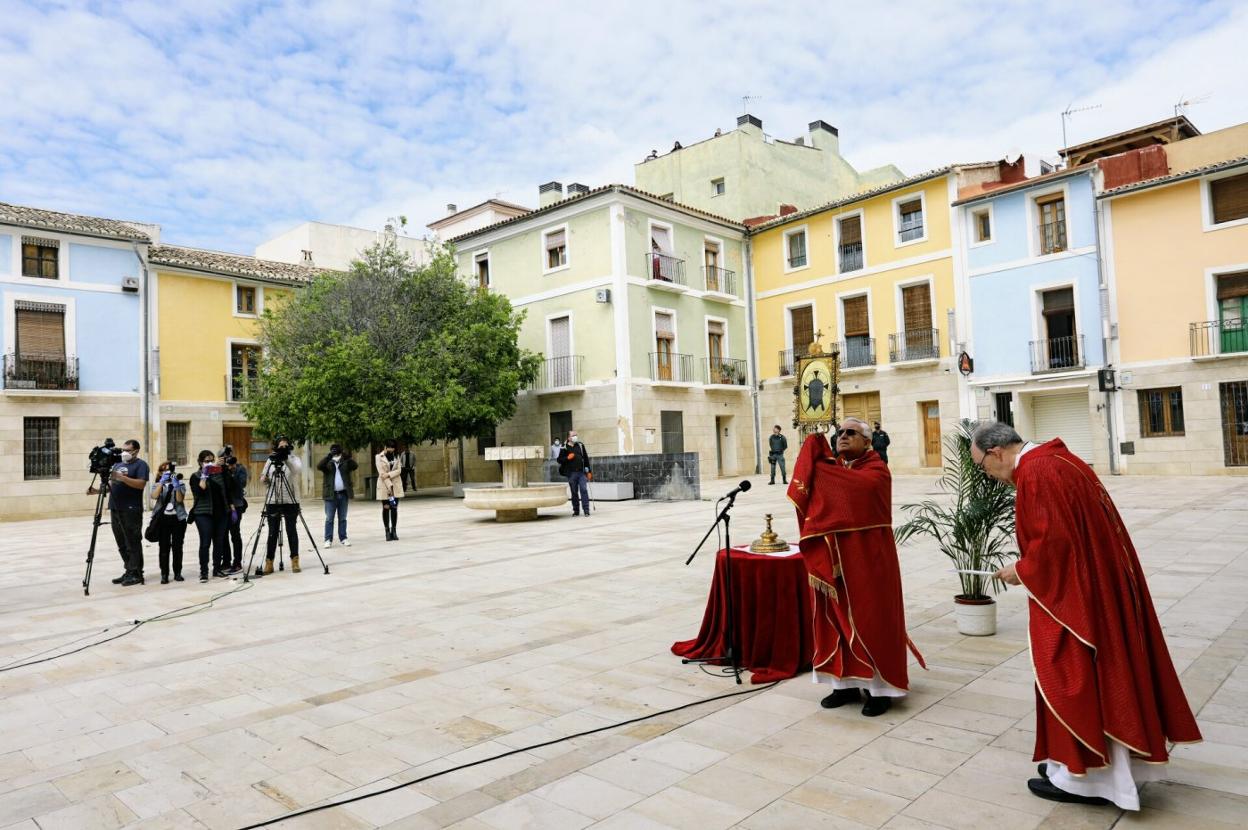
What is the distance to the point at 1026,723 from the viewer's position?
3.88m

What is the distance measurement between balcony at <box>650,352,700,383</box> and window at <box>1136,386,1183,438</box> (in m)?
12.4

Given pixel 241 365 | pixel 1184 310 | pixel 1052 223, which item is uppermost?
pixel 1052 223

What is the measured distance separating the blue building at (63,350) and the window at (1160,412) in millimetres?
27168

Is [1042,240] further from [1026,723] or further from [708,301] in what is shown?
[1026,723]

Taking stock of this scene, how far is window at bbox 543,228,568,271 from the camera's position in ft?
85.3

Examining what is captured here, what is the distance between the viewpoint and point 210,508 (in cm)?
956

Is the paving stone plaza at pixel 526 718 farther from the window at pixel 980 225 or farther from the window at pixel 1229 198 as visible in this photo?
the window at pixel 980 225

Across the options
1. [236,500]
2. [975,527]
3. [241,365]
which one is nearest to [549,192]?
[241,365]

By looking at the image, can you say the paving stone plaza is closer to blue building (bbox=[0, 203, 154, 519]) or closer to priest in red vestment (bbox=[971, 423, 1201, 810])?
priest in red vestment (bbox=[971, 423, 1201, 810])

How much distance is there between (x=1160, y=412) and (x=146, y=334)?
27672 mm

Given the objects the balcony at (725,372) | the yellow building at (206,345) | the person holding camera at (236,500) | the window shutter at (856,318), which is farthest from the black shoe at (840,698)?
the yellow building at (206,345)

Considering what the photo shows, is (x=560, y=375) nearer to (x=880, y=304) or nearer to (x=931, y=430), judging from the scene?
(x=880, y=304)

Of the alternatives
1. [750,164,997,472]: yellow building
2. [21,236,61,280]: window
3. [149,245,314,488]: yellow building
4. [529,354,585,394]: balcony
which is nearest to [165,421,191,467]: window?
[149,245,314,488]: yellow building

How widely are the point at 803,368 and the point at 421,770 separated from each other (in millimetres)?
13236
